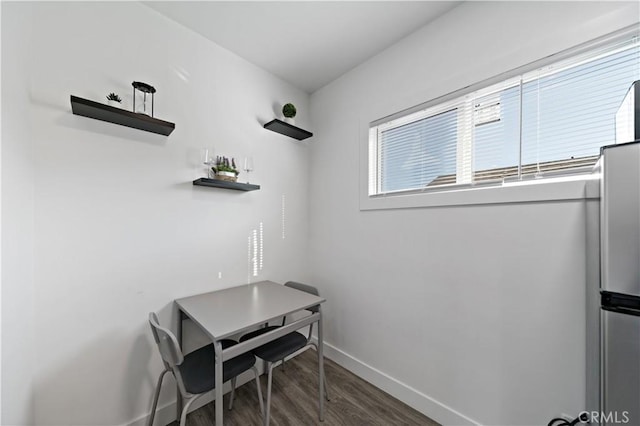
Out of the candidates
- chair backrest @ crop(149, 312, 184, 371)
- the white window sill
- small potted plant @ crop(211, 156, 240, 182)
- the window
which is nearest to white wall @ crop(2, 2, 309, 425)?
small potted plant @ crop(211, 156, 240, 182)

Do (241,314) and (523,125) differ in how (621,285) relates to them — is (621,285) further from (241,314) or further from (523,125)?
(241,314)

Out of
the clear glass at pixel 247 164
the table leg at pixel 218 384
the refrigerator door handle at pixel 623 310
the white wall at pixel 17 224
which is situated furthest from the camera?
the clear glass at pixel 247 164

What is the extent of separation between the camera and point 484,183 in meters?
1.47

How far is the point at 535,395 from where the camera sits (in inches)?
49.5

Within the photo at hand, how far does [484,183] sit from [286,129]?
1.70m

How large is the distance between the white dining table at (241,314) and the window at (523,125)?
122 cm

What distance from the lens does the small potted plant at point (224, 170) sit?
180 cm

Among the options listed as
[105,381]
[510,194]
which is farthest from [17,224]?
[510,194]

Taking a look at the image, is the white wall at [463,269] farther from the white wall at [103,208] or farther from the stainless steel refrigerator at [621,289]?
the white wall at [103,208]

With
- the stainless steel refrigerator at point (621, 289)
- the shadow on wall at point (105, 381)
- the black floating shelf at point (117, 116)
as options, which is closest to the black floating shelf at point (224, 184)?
the black floating shelf at point (117, 116)

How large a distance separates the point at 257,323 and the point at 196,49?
6.81 ft

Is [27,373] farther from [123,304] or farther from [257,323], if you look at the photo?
[257,323]

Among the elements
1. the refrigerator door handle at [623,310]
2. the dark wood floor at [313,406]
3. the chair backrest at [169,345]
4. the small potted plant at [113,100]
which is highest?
the small potted plant at [113,100]

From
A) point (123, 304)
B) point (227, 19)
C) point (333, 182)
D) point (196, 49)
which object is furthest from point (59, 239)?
point (333, 182)
